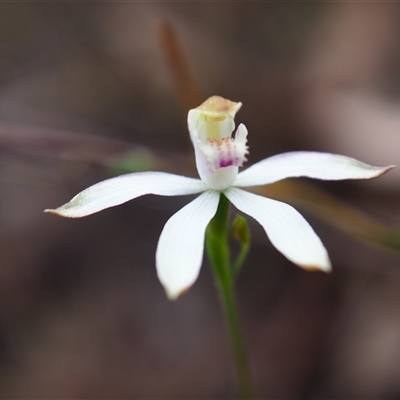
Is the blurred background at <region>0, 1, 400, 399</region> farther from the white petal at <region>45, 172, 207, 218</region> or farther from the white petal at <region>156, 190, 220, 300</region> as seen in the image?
the white petal at <region>156, 190, 220, 300</region>

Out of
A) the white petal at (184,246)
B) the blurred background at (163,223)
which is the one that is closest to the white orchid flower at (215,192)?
the white petal at (184,246)

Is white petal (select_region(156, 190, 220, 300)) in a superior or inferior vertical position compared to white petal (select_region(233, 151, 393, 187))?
inferior

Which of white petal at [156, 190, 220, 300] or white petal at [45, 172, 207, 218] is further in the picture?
white petal at [45, 172, 207, 218]

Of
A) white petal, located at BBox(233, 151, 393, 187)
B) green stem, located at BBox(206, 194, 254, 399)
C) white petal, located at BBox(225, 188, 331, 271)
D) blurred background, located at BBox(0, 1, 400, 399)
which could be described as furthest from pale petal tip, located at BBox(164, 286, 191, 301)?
blurred background, located at BBox(0, 1, 400, 399)

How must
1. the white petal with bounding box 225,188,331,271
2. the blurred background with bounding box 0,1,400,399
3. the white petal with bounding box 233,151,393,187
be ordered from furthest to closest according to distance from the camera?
1. the blurred background with bounding box 0,1,400,399
2. the white petal with bounding box 233,151,393,187
3. the white petal with bounding box 225,188,331,271

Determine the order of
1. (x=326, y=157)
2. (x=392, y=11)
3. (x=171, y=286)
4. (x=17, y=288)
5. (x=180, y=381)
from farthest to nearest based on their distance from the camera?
(x=392, y=11), (x=17, y=288), (x=180, y=381), (x=326, y=157), (x=171, y=286)

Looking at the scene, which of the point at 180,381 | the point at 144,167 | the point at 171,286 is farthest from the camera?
the point at 180,381

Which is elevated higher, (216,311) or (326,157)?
(326,157)

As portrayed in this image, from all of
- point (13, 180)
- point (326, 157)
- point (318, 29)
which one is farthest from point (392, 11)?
point (326, 157)

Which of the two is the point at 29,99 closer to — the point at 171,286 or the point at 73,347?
the point at 73,347
